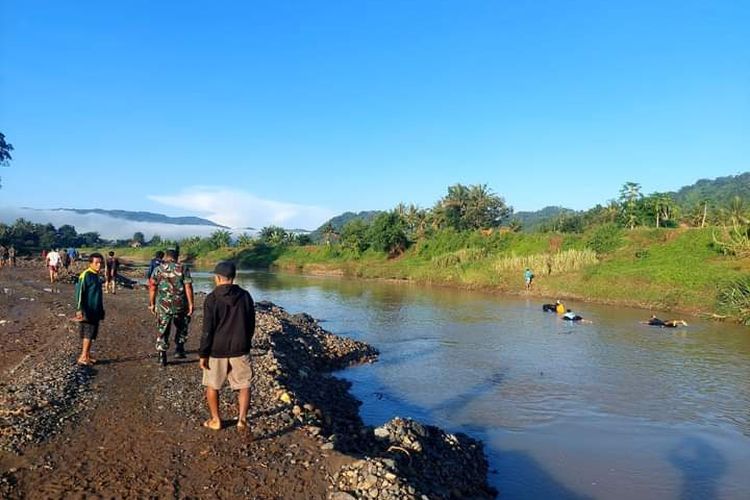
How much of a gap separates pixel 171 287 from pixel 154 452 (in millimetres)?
4195

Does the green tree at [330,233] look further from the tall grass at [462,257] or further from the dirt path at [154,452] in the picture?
the dirt path at [154,452]

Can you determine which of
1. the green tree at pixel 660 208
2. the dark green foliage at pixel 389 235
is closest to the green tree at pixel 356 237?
the dark green foliage at pixel 389 235

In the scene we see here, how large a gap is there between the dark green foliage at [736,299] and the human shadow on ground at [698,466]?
1787cm

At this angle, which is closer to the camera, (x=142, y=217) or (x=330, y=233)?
(x=330, y=233)

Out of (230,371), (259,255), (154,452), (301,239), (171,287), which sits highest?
(301,239)

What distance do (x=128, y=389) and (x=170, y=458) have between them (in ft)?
9.89

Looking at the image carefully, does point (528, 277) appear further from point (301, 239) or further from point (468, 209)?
point (301, 239)

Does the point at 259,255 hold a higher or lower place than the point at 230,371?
lower

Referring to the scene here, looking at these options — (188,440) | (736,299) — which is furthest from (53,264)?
(736,299)

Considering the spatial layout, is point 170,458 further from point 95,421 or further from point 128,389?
point 128,389

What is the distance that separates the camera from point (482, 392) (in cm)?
1292

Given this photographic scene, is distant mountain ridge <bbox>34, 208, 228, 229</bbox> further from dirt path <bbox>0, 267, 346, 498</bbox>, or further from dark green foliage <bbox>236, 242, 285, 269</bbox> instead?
dirt path <bbox>0, 267, 346, 498</bbox>

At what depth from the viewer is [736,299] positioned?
25.8m

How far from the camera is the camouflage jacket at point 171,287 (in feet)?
32.0
